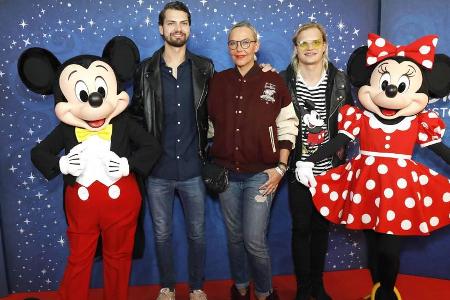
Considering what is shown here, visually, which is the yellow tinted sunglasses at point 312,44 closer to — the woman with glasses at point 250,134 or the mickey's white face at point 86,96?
the woman with glasses at point 250,134

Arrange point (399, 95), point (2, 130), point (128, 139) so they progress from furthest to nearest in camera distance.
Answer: point (2, 130), point (128, 139), point (399, 95)

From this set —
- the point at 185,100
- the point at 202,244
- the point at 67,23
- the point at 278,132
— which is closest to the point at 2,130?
the point at 67,23

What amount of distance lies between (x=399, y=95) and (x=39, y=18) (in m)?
2.35

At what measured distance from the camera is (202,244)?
9.27ft

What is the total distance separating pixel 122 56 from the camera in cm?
260

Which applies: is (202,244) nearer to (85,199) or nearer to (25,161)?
(85,199)

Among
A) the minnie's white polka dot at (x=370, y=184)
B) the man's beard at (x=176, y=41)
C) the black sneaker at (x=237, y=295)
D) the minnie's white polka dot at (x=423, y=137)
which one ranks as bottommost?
the black sneaker at (x=237, y=295)

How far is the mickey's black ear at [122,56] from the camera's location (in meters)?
2.58

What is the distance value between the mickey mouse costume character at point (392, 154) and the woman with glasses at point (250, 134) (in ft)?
0.72

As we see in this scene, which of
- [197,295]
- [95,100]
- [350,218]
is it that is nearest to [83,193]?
[95,100]

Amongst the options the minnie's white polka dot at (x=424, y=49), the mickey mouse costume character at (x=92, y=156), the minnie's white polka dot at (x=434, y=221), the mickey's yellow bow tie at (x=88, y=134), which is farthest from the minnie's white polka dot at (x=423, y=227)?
the mickey's yellow bow tie at (x=88, y=134)

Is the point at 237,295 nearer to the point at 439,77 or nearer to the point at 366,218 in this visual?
the point at 366,218

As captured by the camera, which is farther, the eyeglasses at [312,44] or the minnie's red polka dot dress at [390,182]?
the eyeglasses at [312,44]

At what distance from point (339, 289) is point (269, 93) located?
5.12ft
